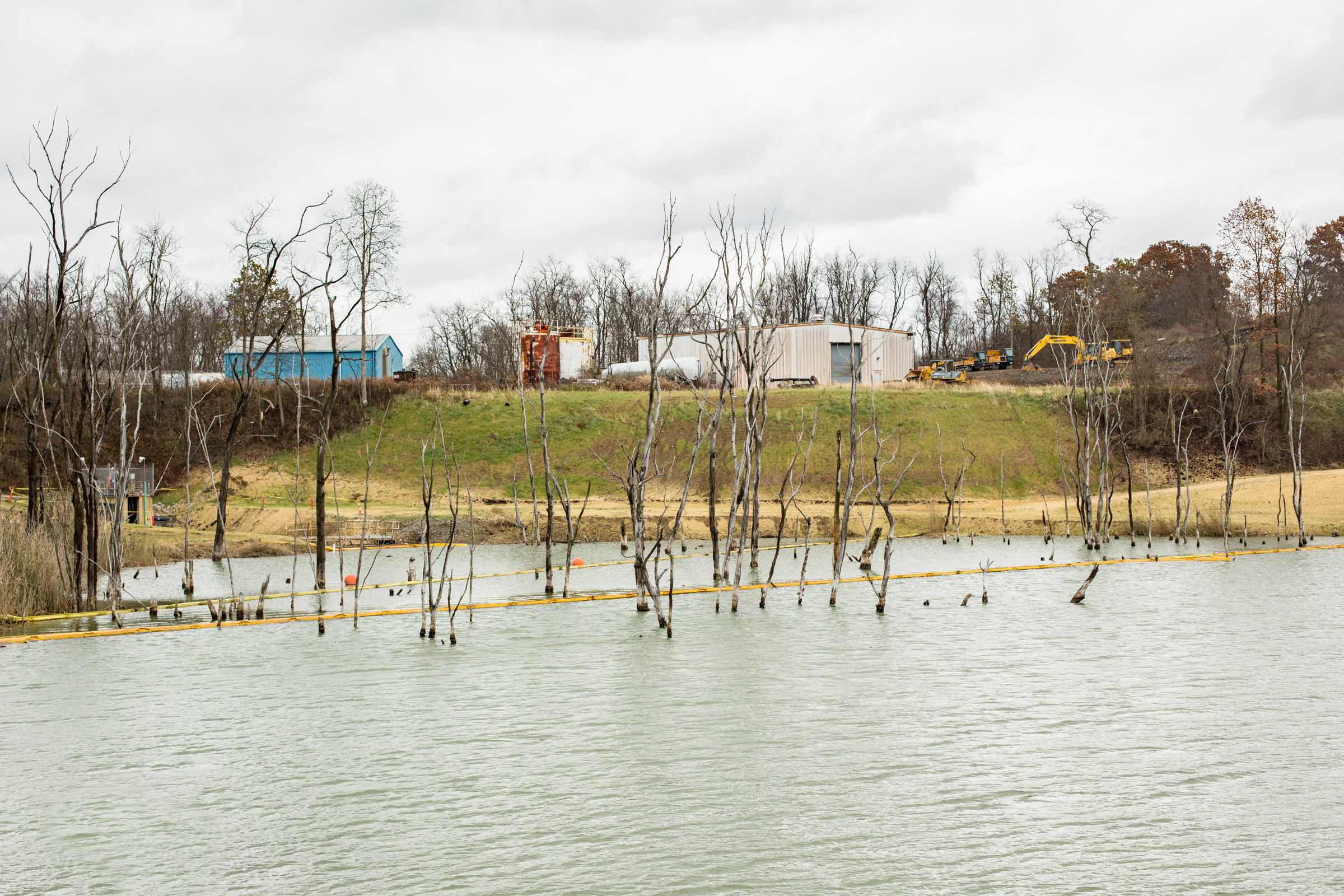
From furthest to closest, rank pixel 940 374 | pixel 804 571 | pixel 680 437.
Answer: pixel 940 374 < pixel 680 437 < pixel 804 571

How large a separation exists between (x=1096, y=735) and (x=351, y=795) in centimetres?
749

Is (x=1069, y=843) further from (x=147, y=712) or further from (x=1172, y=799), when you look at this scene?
(x=147, y=712)

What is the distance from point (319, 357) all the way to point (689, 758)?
168ft

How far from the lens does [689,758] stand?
10781mm

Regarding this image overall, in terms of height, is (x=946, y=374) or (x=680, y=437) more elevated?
(x=946, y=374)

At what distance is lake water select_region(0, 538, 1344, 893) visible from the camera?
26.3 ft

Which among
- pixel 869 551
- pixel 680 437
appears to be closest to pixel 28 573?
pixel 869 551

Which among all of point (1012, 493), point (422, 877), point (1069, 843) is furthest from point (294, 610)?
point (1012, 493)

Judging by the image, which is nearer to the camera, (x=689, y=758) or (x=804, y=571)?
(x=689, y=758)

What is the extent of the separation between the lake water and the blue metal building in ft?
128

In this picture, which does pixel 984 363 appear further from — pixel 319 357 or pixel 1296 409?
pixel 319 357

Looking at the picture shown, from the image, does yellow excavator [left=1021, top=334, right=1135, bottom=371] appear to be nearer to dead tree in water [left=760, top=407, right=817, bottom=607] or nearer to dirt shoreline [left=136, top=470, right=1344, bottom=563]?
dirt shoreline [left=136, top=470, right=1344, bottom=563]

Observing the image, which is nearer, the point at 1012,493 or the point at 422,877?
the point at 422,877

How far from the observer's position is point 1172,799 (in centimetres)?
927
